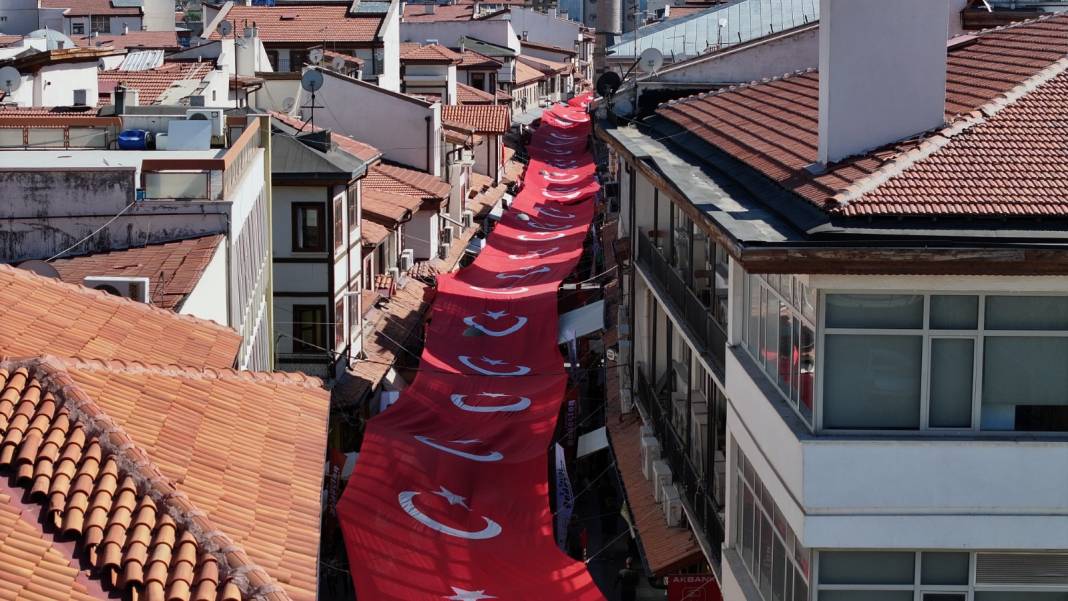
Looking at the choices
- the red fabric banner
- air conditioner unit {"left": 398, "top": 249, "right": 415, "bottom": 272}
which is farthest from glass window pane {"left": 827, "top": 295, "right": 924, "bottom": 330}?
air conditioner unit {"left": 398, "top": 249, "right": 415, "bottom": 272}

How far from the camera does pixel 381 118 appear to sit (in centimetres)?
5319

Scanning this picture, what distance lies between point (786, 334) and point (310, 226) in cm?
2144

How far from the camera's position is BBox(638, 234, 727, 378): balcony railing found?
21.2 metres

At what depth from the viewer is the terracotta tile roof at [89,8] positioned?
302ft

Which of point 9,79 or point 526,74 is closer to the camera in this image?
point 9,79

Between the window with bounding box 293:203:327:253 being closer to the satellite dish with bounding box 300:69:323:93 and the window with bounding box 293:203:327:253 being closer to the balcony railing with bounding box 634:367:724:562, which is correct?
the satellite dish with bounding box 300:69:323:93

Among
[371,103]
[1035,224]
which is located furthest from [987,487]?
[371,103]

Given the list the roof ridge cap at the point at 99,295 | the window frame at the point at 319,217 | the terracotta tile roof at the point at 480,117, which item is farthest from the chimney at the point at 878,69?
the terracotta tile roof at the point at 480,117

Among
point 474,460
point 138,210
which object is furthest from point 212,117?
point 474,460

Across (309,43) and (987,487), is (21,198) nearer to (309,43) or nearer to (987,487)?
(987,487)

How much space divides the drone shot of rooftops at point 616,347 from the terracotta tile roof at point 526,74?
5200 cm

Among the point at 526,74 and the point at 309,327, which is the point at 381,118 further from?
the point at 526,74

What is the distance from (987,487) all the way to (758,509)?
11.0 feet

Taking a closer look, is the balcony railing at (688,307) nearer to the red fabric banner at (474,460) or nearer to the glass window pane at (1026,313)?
the red fabric banner at (474,460)
